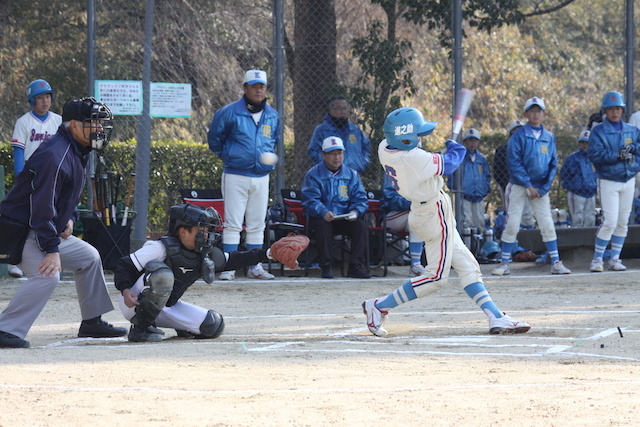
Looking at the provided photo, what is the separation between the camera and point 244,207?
440 inches

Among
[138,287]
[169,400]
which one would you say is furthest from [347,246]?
[169,400]

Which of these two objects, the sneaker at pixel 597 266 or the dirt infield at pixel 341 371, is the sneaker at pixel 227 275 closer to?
the dirt infield at pixel 341 371

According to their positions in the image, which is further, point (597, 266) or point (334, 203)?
point (597, 266)

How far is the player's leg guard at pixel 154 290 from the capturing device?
6512 mm

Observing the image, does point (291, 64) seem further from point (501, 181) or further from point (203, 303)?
point (203, 303)

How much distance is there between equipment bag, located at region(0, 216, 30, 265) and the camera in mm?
6668

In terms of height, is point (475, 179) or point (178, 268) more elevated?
point (475, 179)

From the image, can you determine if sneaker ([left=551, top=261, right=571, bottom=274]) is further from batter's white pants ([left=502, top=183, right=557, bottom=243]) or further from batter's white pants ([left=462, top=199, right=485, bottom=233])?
batter's white pants ([left=462, top=199, right=485, bottom=233])

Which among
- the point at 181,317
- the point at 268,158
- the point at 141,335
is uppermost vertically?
the point at 268,158

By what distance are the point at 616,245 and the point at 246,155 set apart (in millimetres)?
4883

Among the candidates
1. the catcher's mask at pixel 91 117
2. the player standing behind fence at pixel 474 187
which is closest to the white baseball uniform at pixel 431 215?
the catcher's mask at pixel 91 117

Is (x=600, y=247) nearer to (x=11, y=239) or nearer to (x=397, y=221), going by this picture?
(x=397, y=221)

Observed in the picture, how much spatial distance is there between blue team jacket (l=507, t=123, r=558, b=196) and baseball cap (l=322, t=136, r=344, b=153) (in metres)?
2.14

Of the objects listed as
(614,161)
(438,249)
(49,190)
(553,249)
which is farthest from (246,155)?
(49,190)
